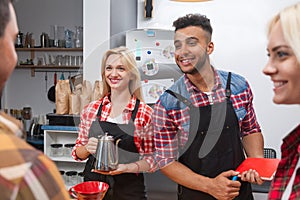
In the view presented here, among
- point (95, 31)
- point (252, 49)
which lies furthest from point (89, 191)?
point (252, 49)

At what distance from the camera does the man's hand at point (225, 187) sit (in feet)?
5.72

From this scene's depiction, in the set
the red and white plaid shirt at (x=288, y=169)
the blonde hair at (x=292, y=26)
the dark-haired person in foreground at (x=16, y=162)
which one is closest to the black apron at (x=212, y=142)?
the red and white plaid shirt at (x=288, y=169)

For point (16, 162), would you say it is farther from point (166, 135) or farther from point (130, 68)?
point (130, 68)

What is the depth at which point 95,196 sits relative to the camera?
4.97ft

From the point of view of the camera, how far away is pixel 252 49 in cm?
376

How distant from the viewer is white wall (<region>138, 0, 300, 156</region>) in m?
3.70

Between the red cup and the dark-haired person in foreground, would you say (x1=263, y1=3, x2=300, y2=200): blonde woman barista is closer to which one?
the dark-haired person in foreground

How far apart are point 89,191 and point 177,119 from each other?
612 millimetres

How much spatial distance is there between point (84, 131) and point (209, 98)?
736mm

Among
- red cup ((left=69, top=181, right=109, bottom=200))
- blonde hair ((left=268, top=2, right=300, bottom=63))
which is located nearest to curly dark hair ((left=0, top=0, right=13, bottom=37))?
blonde hair ((left=268, top=2, right=300, bottom=63))

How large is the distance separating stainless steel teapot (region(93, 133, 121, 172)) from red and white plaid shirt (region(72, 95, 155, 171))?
0.22 m

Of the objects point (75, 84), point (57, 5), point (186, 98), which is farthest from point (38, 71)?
point (186, 98)

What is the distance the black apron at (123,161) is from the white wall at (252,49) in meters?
1.92

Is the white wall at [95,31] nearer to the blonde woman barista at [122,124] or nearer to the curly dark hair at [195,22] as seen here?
the blonde woman barista at [122,124]
